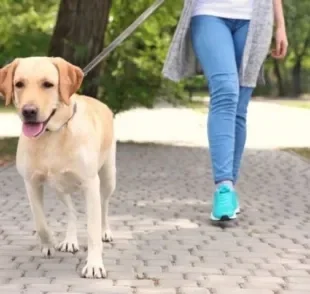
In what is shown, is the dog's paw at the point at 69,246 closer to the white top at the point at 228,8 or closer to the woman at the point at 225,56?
the woman at the point at 225,56

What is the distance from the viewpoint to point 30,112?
4.91 meters

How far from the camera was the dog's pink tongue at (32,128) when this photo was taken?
5.01m

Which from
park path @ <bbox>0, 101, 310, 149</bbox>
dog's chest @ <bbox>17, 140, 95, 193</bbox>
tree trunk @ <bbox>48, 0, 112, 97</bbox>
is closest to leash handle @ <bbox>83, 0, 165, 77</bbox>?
dog's chest @ <bbox>17, 140, 95, 193</bbox>

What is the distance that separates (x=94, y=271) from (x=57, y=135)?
2.66 feet

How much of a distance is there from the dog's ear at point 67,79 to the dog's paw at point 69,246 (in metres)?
1.19

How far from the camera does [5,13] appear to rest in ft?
60.6

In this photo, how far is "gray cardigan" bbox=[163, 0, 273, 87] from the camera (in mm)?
6992

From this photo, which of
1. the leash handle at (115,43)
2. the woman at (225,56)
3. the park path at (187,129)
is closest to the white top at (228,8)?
the woman at (225,56)

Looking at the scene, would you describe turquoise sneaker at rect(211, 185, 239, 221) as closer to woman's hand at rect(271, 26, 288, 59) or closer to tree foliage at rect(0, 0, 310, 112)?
woman's hand at rect(271, 26, 288, 59)

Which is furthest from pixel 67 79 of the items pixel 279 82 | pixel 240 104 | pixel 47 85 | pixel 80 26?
pixel 279 82

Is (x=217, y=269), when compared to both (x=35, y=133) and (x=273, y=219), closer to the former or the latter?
(x=35, y=133)

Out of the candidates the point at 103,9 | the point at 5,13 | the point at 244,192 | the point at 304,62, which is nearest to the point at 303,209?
the point at 244,192

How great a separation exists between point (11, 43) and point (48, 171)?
11.3 metres

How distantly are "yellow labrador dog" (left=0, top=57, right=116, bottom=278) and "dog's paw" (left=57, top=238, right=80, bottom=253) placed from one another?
323mm
